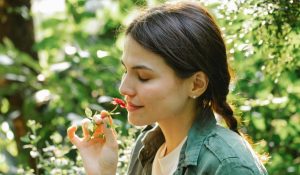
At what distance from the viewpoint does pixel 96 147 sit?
2.36 meters

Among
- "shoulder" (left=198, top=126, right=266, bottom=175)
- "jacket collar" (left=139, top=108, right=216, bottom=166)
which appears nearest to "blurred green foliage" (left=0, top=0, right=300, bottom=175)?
"jacket collar" (left=139, top=108, right=216, bottom=166)

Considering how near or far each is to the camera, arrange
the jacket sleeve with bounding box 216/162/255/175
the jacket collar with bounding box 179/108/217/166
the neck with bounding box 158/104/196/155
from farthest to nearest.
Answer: the neck with bounding box 158/104/196/155
the jacket collar with bounding box 179/108/217/166
the jacket sleeve with bounding box 216/162/255/175

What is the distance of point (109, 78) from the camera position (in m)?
4.01

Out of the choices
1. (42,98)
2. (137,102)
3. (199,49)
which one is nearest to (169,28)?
(199,49)

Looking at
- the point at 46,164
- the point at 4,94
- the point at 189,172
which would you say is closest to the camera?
the point at 189,172

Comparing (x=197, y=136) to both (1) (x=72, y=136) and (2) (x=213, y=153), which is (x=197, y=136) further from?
(1) (x=72, y=136)

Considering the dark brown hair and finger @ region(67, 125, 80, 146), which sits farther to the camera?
finger @ region(67, 125, 80, 146)

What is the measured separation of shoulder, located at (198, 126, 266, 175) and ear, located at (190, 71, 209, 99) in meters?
0.15

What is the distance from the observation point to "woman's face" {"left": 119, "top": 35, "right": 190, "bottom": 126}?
2111 mm

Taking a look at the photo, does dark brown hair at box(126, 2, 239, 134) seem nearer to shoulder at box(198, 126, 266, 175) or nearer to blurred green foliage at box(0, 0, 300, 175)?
shoulder at box(198, 126, 266, 175)

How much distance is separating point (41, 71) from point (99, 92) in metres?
0.50

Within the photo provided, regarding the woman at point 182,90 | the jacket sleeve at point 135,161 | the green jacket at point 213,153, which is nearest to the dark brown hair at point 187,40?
the woman at point 182,90

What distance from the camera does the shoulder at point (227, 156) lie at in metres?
2.01

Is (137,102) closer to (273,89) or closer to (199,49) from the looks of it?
(199,49)
